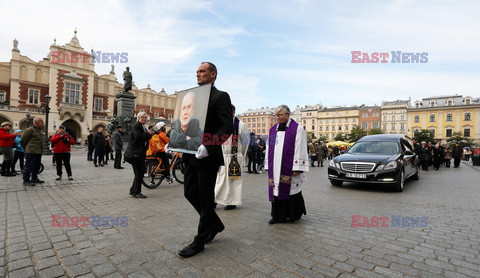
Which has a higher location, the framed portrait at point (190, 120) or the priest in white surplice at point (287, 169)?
the framed portrait at point (190, 120)

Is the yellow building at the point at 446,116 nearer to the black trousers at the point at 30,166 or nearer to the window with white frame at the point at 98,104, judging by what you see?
the window with white frame at the point at 98,104

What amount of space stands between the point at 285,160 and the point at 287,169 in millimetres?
154

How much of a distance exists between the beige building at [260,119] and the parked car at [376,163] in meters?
108

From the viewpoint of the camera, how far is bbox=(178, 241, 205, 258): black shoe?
8.87 ft

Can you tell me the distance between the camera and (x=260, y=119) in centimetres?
12256

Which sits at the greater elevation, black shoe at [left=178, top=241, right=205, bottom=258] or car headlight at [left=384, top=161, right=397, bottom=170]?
car headlight at [left=384, top=161, right=397, bottom=170]

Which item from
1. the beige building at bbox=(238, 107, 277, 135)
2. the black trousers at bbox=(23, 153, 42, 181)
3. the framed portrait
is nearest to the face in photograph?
the framed portrait

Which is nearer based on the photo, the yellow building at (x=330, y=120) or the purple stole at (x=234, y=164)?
the purple stole at (x=234, y=164)

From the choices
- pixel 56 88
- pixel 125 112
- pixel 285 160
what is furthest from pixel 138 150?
pixel 56 88

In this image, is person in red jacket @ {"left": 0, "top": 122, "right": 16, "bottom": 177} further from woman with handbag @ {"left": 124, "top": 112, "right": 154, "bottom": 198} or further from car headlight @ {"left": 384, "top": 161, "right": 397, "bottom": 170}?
car headlight @ {"left": 384, "top": 161, "right": 397, "bottom": 170}

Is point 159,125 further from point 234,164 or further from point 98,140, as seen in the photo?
point 98,140

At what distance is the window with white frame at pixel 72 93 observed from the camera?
40438 millimetres

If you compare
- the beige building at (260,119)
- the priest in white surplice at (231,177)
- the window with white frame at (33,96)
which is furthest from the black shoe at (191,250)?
the beige building at (260,119)

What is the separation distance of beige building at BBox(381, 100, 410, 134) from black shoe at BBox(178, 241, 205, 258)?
298ft
